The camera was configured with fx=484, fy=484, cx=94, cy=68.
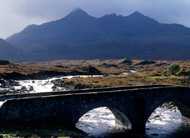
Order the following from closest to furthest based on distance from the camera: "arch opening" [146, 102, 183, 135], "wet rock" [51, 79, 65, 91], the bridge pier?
the bridge pier, "arch opening" [146, 102, 183, 135], "wet rock" [51, 79, 65, 91]

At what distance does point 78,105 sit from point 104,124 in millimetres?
10441

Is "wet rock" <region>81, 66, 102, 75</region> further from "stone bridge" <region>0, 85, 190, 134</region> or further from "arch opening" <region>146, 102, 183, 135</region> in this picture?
"stone bridge" <region>0, 85, 190, 134</region>

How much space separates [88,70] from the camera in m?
179

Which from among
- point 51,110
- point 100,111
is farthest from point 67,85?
point 51,110

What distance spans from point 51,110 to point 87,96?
570 cm

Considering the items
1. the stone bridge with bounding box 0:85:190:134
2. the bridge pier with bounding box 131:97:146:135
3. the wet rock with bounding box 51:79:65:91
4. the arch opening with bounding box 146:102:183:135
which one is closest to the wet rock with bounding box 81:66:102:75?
the wet rock with bounding box 51:79:65:91

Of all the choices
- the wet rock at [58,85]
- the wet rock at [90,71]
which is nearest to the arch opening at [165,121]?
the wet rock at [58,85]

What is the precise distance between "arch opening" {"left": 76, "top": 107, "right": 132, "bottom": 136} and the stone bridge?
8.4 inches

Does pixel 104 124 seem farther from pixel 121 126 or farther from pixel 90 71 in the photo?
pixel 90 71

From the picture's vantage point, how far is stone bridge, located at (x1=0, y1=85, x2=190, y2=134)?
49.4 meters

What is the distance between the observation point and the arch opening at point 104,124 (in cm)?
6006

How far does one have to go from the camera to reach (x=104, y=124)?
6469 centimetres

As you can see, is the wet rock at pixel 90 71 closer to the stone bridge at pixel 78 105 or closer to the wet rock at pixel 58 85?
the wet rock at pixel 58 85

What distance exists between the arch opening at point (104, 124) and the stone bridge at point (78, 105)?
21 centimetres
